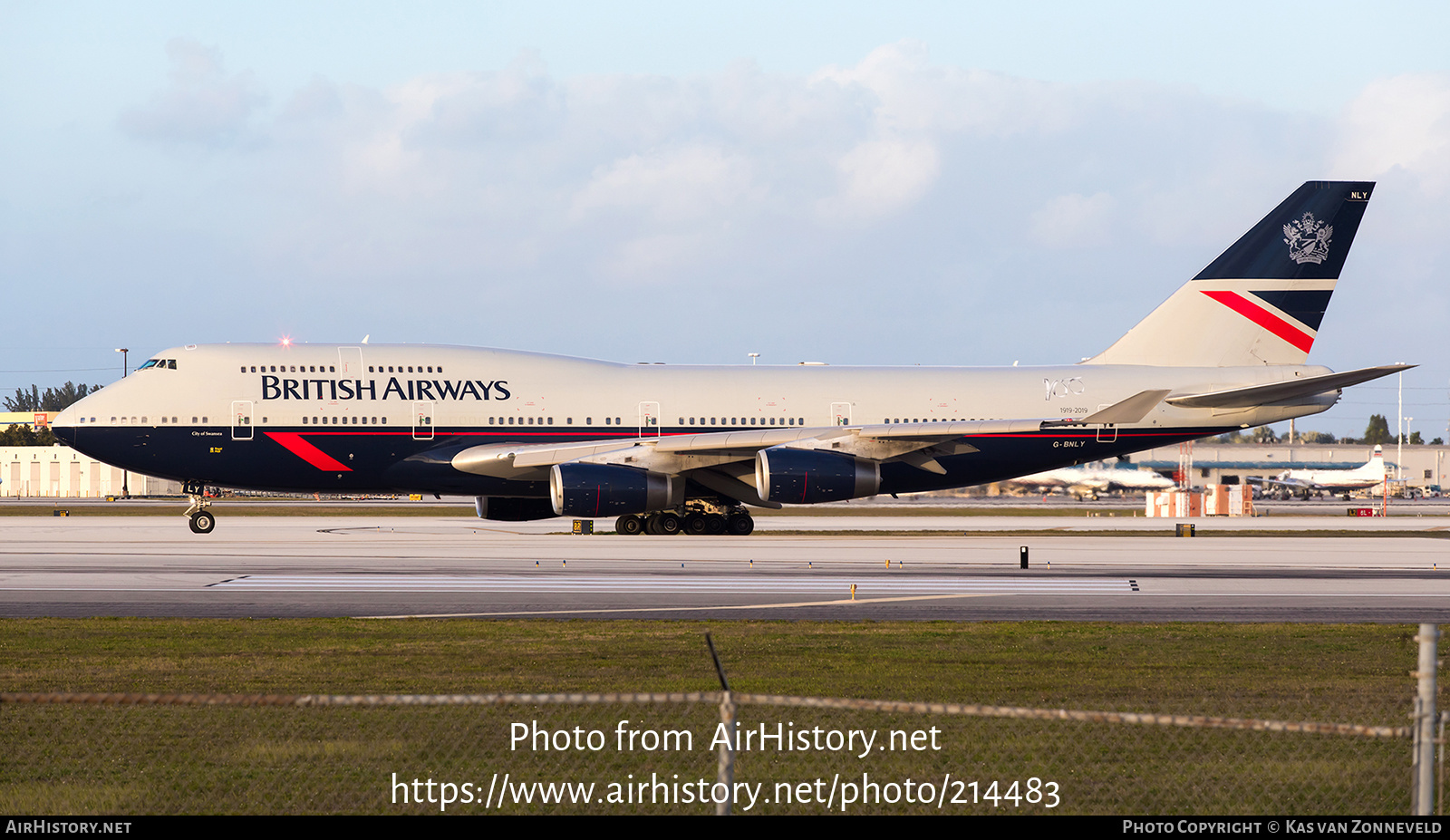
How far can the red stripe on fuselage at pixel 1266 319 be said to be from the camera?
40.4 meters

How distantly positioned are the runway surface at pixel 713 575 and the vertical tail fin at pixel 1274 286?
19.9 ft

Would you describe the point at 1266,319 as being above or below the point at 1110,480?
above

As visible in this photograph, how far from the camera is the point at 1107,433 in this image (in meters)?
39.3

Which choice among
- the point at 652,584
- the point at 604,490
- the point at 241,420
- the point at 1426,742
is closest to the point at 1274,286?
the point at 604,490

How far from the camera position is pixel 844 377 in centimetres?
4006

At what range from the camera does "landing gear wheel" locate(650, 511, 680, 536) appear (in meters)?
38.2

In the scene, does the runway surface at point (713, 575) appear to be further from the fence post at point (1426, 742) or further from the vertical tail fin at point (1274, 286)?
the fence post at point (1426, 742)

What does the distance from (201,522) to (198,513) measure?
0.32 metres

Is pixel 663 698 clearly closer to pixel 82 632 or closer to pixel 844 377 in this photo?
pixel 82 632

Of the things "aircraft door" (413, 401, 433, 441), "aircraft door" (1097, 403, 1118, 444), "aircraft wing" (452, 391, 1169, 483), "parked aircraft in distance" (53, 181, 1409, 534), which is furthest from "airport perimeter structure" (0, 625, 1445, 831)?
"aircraft door" (1097, 403, 1118, 444)

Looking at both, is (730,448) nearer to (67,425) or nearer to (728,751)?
(67,425)

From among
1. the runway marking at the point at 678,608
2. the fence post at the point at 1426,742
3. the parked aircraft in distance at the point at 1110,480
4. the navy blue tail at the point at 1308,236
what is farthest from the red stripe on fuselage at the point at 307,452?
the parked aircraft in distance at the point at 1110,480
